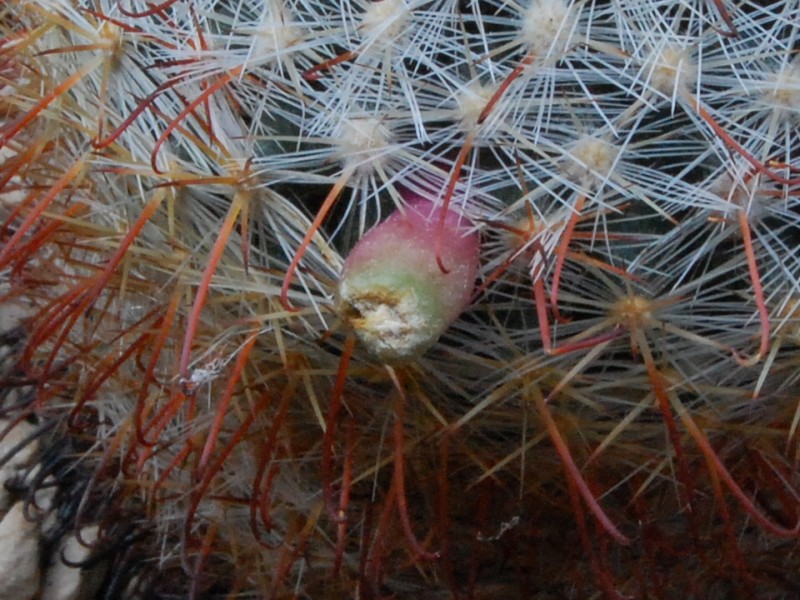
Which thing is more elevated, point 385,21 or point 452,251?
point 385,21

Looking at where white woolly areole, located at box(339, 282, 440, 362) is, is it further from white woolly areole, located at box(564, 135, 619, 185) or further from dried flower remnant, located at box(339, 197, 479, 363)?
white woolly areole, located at box(564, 135, 619, 185)

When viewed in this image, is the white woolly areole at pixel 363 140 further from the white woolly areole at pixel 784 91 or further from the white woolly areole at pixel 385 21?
the white woolly areole at pixel 784 91

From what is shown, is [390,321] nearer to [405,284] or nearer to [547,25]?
[405,284]

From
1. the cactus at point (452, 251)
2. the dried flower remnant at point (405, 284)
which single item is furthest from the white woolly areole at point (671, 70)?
the dried flower remnant at point (405, 284)

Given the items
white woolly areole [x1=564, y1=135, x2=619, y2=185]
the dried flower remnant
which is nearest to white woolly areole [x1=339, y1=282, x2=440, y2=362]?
the dried flower remnant

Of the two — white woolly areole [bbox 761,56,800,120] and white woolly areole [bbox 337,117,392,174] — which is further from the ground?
white woolly areole [bbox 337,117,392,174]

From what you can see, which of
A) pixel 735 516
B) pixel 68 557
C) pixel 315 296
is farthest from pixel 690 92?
pixel 68 557

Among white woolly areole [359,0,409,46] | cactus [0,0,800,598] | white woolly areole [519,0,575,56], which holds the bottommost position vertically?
cactus [0,0,800,598]

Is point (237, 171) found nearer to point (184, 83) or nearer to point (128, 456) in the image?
point (184, 83)

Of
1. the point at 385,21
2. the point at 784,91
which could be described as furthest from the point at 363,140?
the point at 784,91
